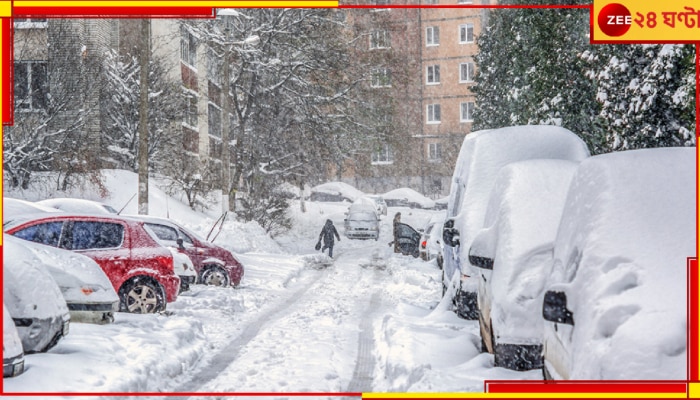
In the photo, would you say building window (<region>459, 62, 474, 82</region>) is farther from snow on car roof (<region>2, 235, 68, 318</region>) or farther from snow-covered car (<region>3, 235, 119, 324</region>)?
snow on car roof (<region>2, 235, 68, 318</region>)

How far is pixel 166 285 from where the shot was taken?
12711mm

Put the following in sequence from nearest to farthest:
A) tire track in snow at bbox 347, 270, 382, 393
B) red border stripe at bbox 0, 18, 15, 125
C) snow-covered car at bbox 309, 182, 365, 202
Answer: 1. red border stripe at bbox 0, 18, 15, 125
2. tire track in snow at bbox 347, 270, 382, 393
3. snow-covered car at bbox 309, 182, 365, 202

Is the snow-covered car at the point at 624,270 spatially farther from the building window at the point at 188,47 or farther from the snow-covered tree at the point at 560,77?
the building window at the point at 188,47

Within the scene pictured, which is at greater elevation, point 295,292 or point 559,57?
point 559,57

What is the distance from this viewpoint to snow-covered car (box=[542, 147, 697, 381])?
3377 millimetres

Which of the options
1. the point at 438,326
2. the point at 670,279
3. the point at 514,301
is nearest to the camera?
the point at 670,279

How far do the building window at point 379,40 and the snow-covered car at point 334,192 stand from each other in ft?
37.0

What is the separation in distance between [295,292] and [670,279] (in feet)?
46.5

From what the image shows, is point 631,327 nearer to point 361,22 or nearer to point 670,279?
point 670,279

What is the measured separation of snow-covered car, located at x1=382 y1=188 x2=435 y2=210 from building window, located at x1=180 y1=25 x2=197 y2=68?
6.88 meters

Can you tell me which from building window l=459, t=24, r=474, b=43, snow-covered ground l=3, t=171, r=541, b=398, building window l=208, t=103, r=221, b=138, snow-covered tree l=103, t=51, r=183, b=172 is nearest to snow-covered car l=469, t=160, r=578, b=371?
snow-covered ground l=3, t=171, r=541, b=398

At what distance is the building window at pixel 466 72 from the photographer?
3441 centimetres

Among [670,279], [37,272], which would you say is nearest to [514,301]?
[670,279]

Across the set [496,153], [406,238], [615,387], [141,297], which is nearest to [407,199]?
[406,238]
